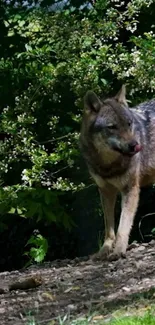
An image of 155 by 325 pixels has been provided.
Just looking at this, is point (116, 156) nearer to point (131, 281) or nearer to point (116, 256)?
point (116, 256)

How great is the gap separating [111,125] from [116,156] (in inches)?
12.2

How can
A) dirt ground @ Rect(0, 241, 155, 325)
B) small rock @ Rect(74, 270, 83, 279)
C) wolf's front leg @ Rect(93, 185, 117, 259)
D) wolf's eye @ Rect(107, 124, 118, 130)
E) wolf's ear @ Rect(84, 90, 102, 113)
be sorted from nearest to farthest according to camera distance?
1. dirt ground @ Rect(0, 241, 155, 325)
2. small rock @ Rect(74, 270, 83, 279)
3. wolf's eye @ Rect(107, 124, 118, 130)
4. wolf's ear @ Rect(84, 90, 102, 113)
5. wolf's front leg @ Rect(93, 185, 117, 259)

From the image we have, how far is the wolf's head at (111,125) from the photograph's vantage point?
7.58 meters

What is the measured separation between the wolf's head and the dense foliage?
1144mm

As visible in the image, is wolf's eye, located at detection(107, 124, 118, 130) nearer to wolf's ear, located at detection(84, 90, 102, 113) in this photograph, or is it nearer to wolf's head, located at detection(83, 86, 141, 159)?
wolf's head, located at detection(83, 86, 141, 159)

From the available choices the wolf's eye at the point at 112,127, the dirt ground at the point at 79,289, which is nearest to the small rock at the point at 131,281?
the dirt ground at the point at 79,289

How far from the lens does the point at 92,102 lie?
311 inches

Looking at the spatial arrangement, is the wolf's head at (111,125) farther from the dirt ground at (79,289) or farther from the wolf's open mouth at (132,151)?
the dirt ground at (79,289)

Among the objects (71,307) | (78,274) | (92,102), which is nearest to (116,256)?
(78,274)

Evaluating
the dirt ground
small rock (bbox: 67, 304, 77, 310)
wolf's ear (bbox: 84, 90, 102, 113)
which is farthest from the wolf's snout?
small rock (bbox: 67, 304, 77, 310)

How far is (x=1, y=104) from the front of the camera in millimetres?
10031

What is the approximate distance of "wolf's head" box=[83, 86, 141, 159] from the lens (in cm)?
758

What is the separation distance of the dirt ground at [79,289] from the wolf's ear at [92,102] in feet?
4.74

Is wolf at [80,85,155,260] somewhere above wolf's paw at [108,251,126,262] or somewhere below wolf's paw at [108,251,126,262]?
above
